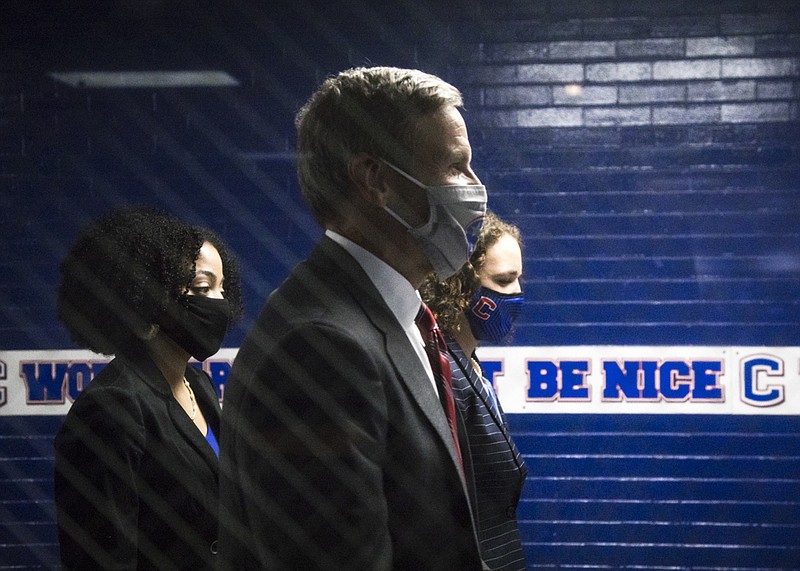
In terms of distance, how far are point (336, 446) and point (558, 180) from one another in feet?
11.5

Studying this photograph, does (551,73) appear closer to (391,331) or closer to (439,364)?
(439,364)

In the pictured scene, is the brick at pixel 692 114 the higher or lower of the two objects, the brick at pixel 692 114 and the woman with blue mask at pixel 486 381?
the higher

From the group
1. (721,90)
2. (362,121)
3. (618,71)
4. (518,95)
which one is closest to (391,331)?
(362,121)

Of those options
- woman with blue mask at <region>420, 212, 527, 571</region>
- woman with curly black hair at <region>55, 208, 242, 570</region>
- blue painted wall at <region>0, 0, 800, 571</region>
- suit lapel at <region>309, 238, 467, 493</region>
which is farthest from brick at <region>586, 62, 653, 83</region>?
suit lapel at <region>309, 238, 467, 493</region>

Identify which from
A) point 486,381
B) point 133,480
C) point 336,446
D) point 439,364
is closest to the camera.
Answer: point 336,446

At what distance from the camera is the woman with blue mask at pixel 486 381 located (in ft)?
7.30

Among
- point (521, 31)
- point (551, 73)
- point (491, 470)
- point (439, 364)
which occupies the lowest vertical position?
point (491, 470)

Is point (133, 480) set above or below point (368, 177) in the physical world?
below

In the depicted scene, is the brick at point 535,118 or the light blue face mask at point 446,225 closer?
the light blue face mask at point 446,225

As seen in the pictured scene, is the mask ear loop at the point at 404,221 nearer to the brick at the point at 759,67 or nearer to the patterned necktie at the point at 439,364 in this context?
the patterned necktie at the point at 439,364

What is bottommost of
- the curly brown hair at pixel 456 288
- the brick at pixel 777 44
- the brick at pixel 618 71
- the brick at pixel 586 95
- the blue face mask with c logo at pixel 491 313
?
the blue face mask with c logo at pixel 491 313

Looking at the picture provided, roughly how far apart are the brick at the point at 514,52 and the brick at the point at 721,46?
0.74 m

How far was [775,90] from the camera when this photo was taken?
436 centimetres

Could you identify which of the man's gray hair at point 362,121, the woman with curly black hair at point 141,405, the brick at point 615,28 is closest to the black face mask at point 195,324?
the woman with curly black hair at point 141,405
